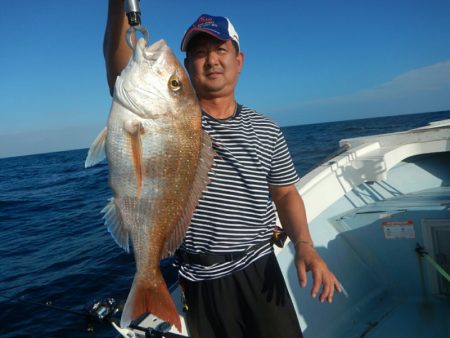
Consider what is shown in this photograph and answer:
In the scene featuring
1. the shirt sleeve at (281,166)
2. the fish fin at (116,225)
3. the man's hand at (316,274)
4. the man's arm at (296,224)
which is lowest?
the man's hand at (316,274)

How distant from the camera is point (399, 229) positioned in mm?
3816

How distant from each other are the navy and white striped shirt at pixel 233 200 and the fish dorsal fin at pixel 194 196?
15cm

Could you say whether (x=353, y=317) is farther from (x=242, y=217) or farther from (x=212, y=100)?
(x=212, y=100)

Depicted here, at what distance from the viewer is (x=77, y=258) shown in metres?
7.89

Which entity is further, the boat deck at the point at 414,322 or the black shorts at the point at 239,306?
the boat deck at the point at 414,322

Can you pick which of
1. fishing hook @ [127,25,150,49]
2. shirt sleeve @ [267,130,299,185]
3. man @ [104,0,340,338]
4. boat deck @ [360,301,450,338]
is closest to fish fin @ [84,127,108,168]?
man @ [104,0,340,338]

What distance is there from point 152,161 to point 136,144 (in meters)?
0.12

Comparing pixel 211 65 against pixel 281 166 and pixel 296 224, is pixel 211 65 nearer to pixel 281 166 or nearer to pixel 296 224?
pixel 281 166

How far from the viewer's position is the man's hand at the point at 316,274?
6.28 ft

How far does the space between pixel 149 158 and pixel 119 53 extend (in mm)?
619

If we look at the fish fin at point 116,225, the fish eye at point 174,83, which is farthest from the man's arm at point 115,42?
the fish fin at point 116,225

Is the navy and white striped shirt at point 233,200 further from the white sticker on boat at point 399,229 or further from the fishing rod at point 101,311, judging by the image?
the white sticker on boat at point 399,229

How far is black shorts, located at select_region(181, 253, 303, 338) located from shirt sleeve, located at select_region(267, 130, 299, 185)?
54 cm

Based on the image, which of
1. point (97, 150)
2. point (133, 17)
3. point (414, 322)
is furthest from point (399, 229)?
point (133, 17)
